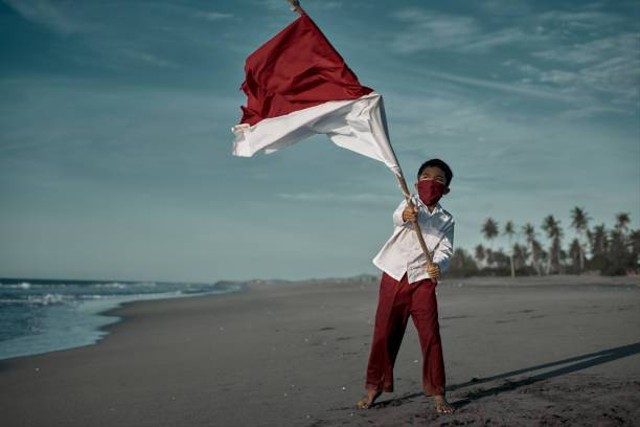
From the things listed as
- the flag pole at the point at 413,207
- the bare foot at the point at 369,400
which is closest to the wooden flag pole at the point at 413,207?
→ the flag pole at the point at 413,207

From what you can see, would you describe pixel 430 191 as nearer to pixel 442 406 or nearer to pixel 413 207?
pixel 413 207

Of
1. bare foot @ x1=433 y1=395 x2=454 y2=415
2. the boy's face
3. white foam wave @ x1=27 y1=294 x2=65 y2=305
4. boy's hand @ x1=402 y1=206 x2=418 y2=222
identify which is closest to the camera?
bare foot @ x1=433 y1=395 x2=454 y2=415

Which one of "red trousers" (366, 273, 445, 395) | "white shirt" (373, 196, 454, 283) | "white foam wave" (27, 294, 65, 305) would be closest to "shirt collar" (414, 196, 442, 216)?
"white shirt" (373, 196, 454, 283)

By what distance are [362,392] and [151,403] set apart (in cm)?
207

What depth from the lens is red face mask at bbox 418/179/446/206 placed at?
483cm

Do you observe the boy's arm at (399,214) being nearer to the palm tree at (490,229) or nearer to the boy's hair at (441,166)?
the boy's hair at (441,166)

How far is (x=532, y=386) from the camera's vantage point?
199 inches

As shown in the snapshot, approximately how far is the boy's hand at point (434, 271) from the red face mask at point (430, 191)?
0.57 m

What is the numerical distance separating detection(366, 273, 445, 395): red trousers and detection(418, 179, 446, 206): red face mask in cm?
71

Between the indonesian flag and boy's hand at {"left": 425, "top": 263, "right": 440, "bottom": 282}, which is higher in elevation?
the indonesian flag

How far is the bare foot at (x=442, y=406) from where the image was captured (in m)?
4.34

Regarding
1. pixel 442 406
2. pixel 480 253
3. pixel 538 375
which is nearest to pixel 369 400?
pixel 442 406

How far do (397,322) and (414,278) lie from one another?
0.42 metres

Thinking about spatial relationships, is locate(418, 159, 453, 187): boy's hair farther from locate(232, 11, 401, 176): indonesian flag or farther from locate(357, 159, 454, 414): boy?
locate(232, 11, 401, 176): indonesian flag
